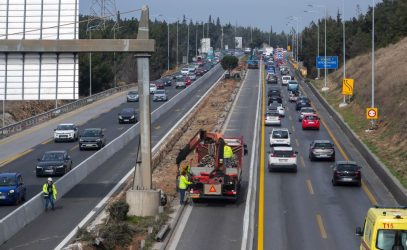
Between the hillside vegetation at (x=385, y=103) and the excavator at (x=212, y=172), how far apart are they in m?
8.53

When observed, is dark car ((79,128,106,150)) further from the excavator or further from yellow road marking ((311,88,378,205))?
the excavator

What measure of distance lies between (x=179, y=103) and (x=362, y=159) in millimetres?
42611

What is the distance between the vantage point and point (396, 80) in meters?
71.2

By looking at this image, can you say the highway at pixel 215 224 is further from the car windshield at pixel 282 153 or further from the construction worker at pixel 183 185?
the car windshield at pixel 282 153

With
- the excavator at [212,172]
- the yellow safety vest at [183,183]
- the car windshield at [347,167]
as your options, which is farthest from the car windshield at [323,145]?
the yellow safety vest at [183,183]

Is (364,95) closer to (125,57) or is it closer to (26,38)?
(26,38)

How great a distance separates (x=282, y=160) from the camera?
42.4 meters

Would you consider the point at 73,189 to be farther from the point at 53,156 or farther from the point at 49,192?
the point at 49,192

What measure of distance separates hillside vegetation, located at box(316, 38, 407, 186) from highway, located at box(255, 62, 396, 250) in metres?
1.68

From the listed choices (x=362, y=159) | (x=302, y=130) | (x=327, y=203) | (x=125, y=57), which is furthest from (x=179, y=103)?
(x=125, y=57)

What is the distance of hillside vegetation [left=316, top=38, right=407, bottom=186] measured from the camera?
156 feet

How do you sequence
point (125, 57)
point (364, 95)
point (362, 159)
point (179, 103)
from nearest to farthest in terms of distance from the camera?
1. point (362, 159)
2. point (364, 95)
3. point (179, 103)
4. point (125, 57)

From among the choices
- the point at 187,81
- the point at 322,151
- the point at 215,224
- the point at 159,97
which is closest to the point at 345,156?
the point at 322,151

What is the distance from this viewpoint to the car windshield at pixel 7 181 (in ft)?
112
